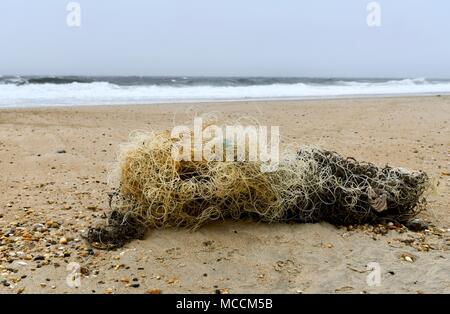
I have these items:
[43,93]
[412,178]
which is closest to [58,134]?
[412,178]

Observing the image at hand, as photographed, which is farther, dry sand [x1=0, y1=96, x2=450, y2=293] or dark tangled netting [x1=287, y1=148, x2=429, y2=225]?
dark tangled netting [x1=287, y1=148, x2=429, y2=225]

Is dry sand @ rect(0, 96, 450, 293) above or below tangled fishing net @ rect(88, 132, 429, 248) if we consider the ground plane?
below

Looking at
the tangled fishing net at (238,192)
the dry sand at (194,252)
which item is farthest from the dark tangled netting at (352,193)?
the dry sand at (194,252)

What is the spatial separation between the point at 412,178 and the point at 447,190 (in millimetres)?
1057

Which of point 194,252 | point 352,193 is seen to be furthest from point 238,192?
point 352,193

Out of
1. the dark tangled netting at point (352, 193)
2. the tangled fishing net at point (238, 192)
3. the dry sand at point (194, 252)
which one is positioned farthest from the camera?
the dark tangled netting at point (352, 193)

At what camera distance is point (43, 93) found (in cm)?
1881

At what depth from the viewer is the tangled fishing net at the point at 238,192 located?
3.74 m

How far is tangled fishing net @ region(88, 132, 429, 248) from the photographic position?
3.74 meters

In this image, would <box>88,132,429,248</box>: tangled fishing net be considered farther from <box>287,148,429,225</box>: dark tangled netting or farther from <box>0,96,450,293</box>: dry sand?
<box>0,96,450,293</box>: dry sand

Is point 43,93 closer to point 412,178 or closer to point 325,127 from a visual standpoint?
point 325,127

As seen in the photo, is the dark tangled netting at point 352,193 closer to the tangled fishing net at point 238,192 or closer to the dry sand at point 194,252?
the tangled fishing net at point 238,192

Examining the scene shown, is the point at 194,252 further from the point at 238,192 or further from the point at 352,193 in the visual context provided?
the point at 352,193

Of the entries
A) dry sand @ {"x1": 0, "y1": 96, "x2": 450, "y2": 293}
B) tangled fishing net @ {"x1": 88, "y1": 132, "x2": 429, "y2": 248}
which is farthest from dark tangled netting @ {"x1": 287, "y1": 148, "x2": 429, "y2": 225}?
dry sand @ {"x1": 0, "y1": 96, "x2": 450, "y2": 293}
